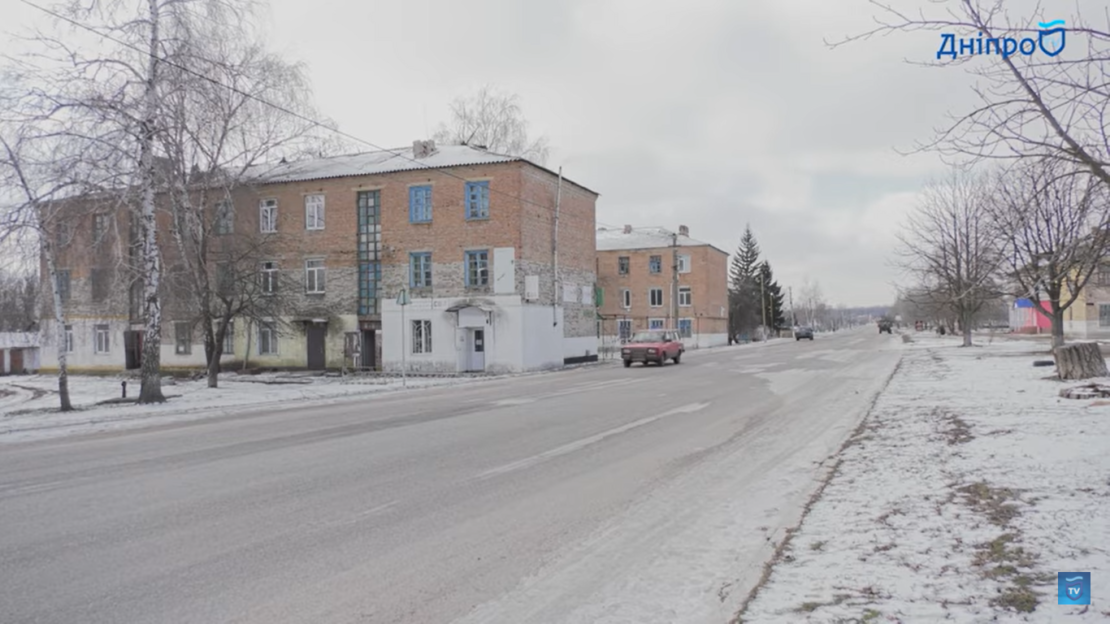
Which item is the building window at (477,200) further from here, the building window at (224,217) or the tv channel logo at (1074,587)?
the tv channel logo at (1074,587)

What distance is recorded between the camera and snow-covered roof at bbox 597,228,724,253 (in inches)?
2623

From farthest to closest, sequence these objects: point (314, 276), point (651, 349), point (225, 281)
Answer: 1. point (314, 276)
2. point (651, 349)
3. point (225, 281)

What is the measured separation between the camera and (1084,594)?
3.85 m

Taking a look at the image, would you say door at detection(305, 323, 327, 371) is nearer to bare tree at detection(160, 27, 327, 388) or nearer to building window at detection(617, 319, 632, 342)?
bare tree at detection(160, 27, 327, 388)

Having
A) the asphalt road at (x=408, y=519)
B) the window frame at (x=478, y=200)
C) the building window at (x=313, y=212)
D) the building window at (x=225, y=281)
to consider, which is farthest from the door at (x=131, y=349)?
the asphalt road at (x=408, y=519)

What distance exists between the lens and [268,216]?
36.9 m

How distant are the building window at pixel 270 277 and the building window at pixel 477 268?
1003cm

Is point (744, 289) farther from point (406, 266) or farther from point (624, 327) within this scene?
point (406, 266)

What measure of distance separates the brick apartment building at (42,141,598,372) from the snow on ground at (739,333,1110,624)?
23716 millimetres

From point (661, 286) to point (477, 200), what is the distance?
36002 millimetres

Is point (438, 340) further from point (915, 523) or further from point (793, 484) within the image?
point (915, 523)

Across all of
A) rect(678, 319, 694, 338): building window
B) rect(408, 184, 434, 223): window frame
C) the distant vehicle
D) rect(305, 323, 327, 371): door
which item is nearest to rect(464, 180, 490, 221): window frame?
rect(408, 184, 434, 223): window frame

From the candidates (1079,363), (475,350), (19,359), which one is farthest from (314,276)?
(1079,363)

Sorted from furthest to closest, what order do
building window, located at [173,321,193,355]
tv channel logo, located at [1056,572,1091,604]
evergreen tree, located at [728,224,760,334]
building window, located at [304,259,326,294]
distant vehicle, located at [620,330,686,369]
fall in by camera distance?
evergreen tree, located at [728,224,760,334]
building window, located at [173,321,193,355]
building window, located at [304,259,326,294]
distant vehicle, located at [620,330,686,369]
tv channel logo, located at [1056,572,1091,604]
